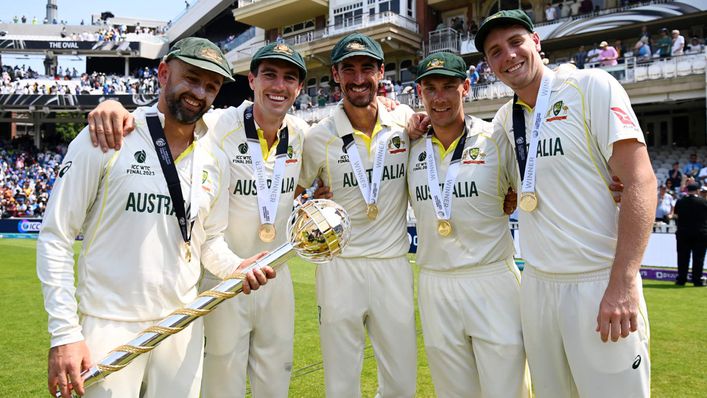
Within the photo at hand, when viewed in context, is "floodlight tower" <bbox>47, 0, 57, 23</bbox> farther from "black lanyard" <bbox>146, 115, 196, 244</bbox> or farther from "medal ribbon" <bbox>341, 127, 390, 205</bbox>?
"black lanyard" <bbox>146, 115, 196, 244</bbox>

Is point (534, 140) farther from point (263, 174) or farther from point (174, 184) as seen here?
point (174, 184)

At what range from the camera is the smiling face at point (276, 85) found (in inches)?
152

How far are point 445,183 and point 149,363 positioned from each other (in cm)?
228

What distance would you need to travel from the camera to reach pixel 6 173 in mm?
38469

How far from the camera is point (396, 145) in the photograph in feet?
14.1

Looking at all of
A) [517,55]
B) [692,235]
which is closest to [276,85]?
[517,55]

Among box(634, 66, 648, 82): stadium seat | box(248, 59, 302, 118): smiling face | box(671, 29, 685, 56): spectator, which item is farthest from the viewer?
box(634, 66, 648, 82): stadium seat

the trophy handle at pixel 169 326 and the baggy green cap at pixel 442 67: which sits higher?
the baggy green cap at pixel 442 67

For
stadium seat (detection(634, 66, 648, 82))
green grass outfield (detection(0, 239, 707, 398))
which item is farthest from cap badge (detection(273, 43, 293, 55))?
stadium seat (detection(634, 66, 648, 82))

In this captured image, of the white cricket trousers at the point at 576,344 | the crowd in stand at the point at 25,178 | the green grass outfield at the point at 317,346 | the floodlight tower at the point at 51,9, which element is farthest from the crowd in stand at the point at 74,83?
the white cricket trousers at the point at 576,344

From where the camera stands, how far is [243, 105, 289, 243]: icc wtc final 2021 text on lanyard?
3829 mm

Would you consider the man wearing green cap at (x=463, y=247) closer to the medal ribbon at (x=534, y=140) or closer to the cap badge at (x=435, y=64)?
the cap badge at (x=435, y=64)

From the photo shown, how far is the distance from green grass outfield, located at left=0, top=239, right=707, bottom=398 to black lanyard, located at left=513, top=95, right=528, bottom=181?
2.67 m

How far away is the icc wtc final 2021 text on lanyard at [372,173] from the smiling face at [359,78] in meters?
0.30
